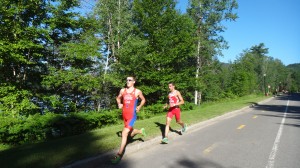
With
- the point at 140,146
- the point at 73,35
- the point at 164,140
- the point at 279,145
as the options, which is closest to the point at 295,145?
the point at 279,145

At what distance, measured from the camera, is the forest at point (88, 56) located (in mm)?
14539

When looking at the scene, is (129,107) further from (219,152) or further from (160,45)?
(160,45)

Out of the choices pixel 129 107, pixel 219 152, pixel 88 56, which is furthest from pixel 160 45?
pixel 129 107

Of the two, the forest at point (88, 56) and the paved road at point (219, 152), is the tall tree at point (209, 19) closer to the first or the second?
the forest at point (88, 56)

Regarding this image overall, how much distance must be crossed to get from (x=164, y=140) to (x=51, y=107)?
40.0 feet

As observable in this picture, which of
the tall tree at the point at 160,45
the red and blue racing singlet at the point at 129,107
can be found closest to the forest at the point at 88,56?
the tall tree at the point at 160,45

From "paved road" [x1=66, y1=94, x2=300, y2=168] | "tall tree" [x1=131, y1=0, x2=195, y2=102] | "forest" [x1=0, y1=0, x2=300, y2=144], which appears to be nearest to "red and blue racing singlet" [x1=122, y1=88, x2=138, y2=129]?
"paved road" [x1=66, y1=94, x2=300, y2=168]

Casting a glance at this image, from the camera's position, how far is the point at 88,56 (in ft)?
66.5

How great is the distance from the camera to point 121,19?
1059 inches

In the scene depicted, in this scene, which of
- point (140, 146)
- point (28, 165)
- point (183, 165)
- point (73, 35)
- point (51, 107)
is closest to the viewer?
point (28, 165)

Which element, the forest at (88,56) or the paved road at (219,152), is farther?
the forest at (88,56)

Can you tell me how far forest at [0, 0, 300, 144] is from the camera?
47.7 feet

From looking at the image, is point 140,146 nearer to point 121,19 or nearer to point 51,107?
point 51,107

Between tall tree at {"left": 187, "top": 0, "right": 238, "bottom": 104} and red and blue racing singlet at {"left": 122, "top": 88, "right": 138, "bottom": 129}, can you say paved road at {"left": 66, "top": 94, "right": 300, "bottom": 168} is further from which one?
tall tree at {"left": 187, "top": 0, "right": 238, "bottom": 104}
